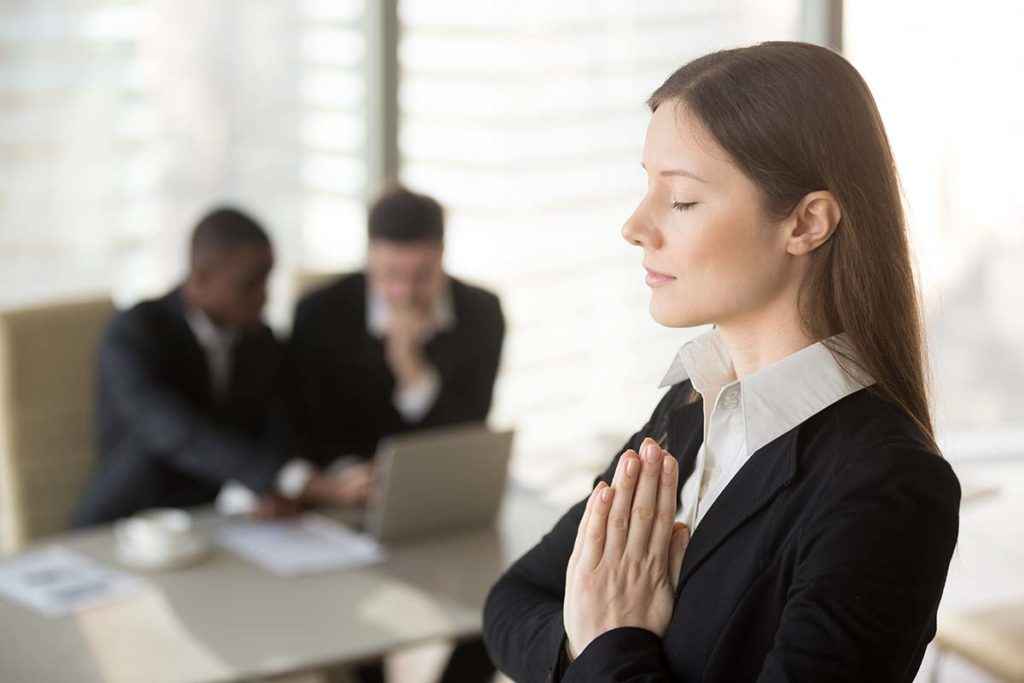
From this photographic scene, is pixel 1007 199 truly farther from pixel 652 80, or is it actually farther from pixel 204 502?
pixel 204 502

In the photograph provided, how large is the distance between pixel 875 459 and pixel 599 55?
3576mm

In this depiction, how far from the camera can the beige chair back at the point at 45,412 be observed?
354 centimetres

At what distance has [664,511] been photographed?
1442 millimetres

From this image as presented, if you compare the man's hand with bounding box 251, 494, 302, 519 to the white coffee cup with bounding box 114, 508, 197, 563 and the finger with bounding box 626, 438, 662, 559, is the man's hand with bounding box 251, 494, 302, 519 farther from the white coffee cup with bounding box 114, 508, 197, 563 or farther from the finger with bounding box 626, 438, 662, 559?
the finger with bounding box 626, 438, 662, 559

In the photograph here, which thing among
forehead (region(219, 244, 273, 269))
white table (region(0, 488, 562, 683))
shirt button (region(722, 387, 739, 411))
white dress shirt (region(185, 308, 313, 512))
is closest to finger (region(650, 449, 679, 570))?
shirt button (region(722, 387, 739, 411))

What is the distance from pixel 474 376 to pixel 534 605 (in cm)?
218

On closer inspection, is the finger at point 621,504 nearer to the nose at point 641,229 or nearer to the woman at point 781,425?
the woman at point 781,425

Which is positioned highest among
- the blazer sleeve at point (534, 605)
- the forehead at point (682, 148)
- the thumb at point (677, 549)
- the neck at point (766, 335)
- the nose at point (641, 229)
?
the forehead at point (682, 148)

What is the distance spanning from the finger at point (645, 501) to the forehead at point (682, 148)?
0.28 meters

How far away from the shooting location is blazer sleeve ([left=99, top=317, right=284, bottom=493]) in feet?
10.7

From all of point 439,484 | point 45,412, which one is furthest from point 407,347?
point 45,412

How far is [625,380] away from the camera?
5.02 metres

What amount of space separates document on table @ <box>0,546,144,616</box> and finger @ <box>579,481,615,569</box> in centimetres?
153

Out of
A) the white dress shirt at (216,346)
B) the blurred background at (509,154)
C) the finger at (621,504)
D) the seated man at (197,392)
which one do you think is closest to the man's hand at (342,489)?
the seated man at (197,392)
